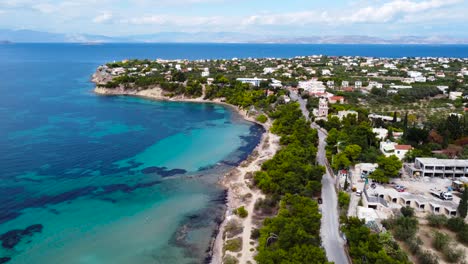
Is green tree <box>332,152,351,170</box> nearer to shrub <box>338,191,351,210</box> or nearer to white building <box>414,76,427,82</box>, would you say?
shrub <box>338,191,351,210</box>

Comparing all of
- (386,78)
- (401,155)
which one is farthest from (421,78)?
(401,155)

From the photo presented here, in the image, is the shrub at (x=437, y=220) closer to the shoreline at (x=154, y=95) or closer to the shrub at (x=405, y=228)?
the shrub at (x=405, y=228)

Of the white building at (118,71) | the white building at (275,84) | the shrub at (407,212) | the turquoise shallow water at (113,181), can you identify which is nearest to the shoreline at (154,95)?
the white building at (118,71)

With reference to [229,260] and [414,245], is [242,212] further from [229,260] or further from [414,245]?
[414,245]

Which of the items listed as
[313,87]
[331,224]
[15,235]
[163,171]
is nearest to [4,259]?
[15,235]

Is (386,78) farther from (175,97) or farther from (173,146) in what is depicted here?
(173,146)
